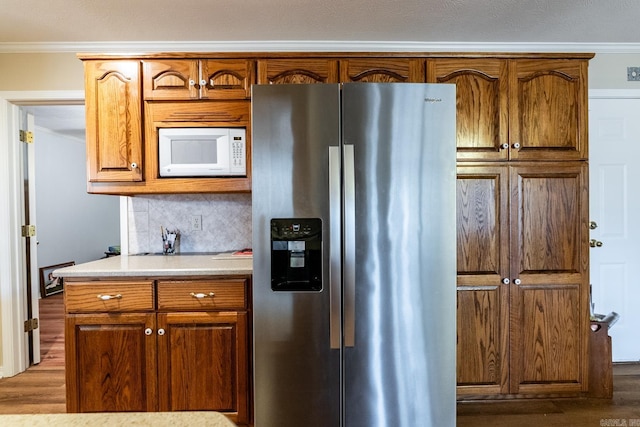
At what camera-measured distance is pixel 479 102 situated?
2.29 m

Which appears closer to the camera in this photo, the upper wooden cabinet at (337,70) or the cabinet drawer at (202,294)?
the cabinet drawer at (202,294)

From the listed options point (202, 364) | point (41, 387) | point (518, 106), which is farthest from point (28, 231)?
point (518, 106)

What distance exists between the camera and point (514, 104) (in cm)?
229

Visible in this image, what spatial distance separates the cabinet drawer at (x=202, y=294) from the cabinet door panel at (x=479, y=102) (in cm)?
149

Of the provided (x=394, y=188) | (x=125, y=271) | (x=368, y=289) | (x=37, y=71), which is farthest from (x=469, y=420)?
(x=37, y=71)

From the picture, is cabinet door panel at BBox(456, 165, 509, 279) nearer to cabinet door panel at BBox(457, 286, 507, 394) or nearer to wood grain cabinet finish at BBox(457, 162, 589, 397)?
wood grain cabinet finish at BBox(457, 162, 589, 397)

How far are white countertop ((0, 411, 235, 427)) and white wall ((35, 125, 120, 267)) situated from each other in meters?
5.69

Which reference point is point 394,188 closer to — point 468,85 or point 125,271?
point 468,85

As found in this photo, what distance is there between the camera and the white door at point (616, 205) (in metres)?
2.88

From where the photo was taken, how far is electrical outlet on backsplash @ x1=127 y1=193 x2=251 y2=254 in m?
2.72

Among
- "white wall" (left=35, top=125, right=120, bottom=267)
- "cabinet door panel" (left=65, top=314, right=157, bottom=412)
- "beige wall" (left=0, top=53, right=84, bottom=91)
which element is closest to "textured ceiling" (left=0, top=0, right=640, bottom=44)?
"beige wall" (left=0, top=53, right=84, bottom=91)

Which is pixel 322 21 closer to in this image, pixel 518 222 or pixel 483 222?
pixel 483 222

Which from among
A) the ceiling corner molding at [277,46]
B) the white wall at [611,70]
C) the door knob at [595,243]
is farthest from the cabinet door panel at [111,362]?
the white wall at [611,70]

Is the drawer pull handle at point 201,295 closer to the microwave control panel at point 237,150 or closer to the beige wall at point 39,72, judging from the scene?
the microwave control panel at point 237,150
